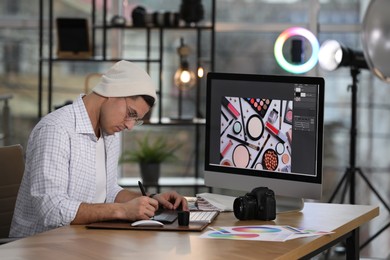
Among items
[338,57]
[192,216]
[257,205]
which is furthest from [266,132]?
[338,57]

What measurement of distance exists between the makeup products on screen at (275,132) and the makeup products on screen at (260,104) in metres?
0.05

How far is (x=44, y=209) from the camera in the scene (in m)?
3.28

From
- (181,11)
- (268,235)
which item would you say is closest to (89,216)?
(268,235)

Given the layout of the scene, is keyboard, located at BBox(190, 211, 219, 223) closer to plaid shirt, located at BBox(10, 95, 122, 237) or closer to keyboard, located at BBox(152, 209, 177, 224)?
keyboard, located at BBox(152, 209, 177, 224)

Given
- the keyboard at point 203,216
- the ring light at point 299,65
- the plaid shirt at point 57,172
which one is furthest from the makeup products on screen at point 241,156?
the ring light at point 299,65

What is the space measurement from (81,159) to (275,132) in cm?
78

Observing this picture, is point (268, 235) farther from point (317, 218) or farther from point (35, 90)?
point (35, 90)

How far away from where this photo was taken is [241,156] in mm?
3729

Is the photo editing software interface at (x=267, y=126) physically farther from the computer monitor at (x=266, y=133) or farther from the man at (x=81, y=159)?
the man at (x=81, y=159)

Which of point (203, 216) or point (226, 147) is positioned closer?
point (203, 216)

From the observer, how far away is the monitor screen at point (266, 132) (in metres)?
3.57

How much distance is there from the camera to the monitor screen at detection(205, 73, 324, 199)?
11.7 ft

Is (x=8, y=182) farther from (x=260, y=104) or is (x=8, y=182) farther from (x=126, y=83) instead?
(x=260, y=104)

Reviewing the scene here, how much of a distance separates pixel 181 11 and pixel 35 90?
139 cm
